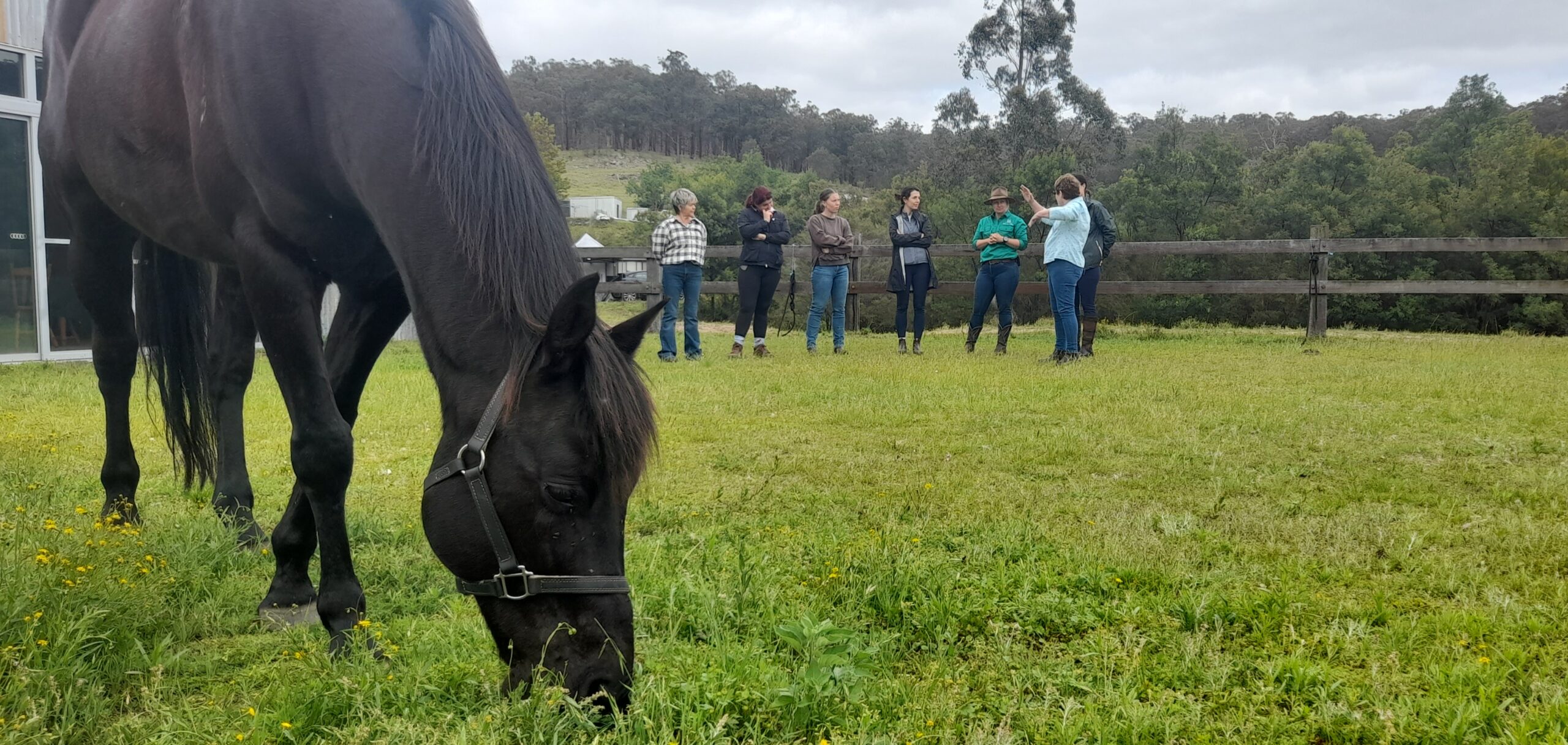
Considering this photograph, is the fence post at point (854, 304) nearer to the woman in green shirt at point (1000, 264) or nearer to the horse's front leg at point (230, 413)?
the woman in green shirt at point (1000, 264)

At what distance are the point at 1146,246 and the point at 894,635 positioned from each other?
12.3 m

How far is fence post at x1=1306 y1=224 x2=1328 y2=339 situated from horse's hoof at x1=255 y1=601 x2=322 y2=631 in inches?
530

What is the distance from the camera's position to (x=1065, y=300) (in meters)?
10.6

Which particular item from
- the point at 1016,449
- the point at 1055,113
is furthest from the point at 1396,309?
the point at 1016,449

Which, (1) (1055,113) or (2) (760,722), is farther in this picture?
(1) (1055,113)

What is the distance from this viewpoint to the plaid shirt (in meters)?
11.7

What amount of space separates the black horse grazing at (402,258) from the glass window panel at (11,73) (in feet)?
31.5

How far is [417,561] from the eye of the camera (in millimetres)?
3537

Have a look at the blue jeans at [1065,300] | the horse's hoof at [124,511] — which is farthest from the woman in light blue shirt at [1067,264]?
the horse's hoof at [124,511]

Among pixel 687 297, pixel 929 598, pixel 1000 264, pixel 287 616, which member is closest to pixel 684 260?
pixel 687 297

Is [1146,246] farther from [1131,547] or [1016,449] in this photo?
[1131,547]

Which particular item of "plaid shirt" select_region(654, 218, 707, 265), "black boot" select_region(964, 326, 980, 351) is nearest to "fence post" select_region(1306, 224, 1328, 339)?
"black boot" select_region(964, 326, 980, 351)

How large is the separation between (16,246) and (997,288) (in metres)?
11.5

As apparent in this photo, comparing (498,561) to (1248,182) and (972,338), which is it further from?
(1248,182)
